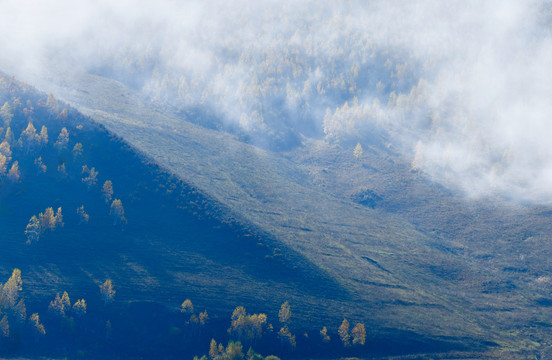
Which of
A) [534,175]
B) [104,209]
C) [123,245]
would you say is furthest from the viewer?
[534,175]

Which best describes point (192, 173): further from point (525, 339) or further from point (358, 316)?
point (525, 339)

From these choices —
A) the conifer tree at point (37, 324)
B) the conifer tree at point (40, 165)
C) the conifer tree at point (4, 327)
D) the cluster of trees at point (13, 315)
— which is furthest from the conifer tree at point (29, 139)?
the conifer tree at point (4, 327)

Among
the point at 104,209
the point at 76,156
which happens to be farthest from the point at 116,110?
the point at 104,209

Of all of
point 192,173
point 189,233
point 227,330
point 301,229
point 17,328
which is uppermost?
point 192,173

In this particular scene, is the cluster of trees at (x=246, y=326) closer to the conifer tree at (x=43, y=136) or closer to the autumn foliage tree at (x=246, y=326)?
the autumn foliage tree at (x=246, y=326)

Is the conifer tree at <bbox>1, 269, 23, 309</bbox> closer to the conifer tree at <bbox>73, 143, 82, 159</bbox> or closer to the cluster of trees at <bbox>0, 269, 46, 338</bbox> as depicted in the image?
the cluster of trees at <bbox>0, 269, 46, 338</bbox>

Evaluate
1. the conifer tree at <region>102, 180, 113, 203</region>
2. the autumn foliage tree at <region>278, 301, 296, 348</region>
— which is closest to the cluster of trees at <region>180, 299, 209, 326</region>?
the autumn foliage tree at <region>278, 301, 296, 348</region>
